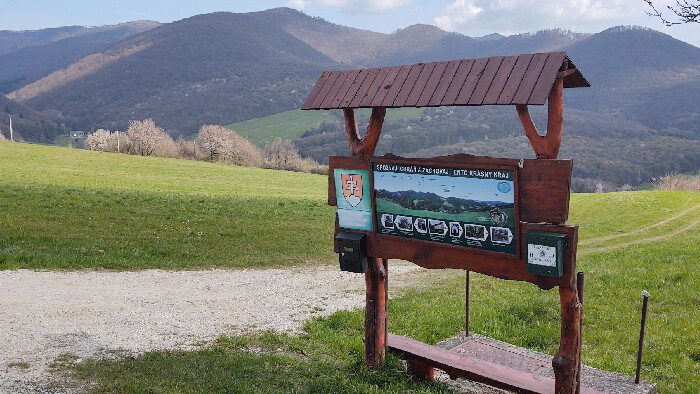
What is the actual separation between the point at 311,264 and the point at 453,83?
1069 centimetres

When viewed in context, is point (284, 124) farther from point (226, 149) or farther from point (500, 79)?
point (500, 79)

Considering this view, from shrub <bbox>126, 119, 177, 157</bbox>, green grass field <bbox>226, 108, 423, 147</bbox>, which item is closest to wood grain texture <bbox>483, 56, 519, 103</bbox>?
shrub <bbox>126, 119, 177, 157</bbox>

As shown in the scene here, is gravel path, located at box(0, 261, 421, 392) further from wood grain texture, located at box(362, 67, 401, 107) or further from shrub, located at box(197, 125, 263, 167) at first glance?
shrub, located at box(197, 125, 263, 167)

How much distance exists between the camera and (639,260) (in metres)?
15.7

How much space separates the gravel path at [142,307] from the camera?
28.6ft

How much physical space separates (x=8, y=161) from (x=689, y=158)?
334 ft

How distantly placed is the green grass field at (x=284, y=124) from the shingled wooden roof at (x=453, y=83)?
371 feet

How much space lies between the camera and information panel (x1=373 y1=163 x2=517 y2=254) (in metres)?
6.13

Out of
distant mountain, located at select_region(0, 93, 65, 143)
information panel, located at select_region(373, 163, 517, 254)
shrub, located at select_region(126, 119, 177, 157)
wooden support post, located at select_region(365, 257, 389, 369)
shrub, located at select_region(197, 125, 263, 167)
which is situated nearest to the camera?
information panel, located at select_region(373, 163, 517, 254)

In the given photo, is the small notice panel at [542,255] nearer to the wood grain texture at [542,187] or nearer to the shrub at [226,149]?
the wood grain texture at [542,187]

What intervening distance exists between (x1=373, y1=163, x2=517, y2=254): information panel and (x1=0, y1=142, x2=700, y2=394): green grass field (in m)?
1.98

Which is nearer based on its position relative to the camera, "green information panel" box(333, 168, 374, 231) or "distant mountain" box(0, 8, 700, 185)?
"green information panel" box(333, 168, 374, 231)

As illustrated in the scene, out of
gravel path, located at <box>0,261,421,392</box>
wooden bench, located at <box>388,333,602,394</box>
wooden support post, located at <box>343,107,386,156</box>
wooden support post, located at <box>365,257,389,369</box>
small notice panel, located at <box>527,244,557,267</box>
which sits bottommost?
gravel path, located at <box>0,261,421,392</box>

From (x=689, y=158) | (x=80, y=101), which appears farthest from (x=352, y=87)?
(x=80, y=101)
